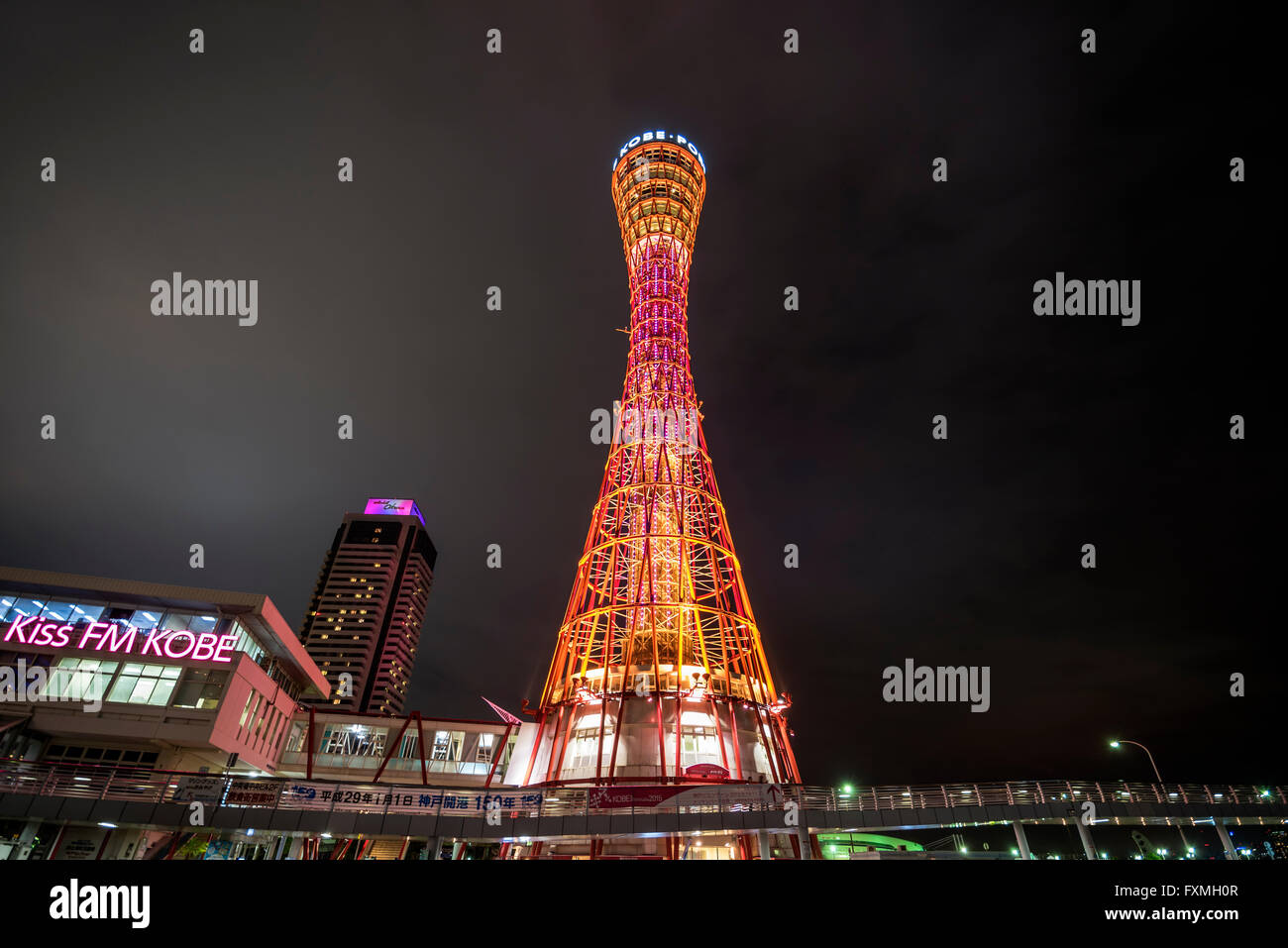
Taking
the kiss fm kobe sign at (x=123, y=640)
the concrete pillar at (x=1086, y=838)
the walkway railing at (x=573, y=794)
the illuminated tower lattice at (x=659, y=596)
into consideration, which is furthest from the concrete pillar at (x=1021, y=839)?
the kiss fm kobe sign at (x=123, y=640)

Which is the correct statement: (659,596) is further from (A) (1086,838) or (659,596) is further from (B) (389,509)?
(B) (389,509)

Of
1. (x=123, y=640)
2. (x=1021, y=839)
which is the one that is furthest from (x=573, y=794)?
(x=123, y=640)

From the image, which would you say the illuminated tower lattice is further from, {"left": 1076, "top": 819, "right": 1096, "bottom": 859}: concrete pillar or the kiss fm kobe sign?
the kiss fm kobe sign

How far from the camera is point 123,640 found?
33375 millimetres

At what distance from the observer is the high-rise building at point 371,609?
16712 centimetres

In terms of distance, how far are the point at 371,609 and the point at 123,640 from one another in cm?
15124

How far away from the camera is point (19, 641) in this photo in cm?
3262

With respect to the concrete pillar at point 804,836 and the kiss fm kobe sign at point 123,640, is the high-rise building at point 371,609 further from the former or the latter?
the concrete pillar at point 804,836

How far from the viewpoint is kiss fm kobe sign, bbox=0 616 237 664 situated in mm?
32812

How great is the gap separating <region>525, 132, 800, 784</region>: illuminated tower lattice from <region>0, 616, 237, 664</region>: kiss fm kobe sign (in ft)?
58.6

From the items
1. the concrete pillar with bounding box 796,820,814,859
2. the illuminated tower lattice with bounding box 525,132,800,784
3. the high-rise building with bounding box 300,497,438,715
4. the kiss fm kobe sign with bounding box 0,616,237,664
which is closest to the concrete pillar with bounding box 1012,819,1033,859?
the concrete pillar with bounding box 796,820,814,859
